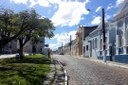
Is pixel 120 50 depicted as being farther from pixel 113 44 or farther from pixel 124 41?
pixel 113 44

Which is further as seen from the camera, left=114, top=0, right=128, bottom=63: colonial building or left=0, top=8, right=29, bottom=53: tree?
left=114, top=0, right=128, bottom=63: colonial building

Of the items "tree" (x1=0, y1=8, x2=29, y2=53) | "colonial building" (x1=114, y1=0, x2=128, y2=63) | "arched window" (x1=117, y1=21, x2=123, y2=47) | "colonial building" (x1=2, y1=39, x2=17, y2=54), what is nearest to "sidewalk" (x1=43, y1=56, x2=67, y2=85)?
"tree" (x1=0, y1=8, x2=29, y2=53)

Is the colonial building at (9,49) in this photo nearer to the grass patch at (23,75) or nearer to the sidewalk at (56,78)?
the grass patch at (23,75)

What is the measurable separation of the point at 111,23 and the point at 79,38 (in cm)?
4472

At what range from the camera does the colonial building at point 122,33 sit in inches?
1357

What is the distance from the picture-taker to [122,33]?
120ft

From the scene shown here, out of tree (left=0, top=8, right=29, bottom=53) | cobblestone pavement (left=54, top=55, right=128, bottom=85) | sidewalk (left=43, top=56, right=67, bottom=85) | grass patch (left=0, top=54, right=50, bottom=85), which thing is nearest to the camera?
grass patch (left=0, top=54, right=50, bottom=85)

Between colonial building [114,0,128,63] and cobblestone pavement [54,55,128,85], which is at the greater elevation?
colonial building [114,0,128,63]

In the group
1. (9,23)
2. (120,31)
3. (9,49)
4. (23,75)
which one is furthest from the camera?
(9,49)

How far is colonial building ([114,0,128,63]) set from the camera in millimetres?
34469

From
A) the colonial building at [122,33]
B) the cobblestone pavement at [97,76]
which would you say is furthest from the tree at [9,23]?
the colonial building at [122,33]

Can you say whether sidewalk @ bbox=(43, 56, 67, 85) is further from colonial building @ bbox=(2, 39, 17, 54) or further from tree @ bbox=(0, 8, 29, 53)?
colonial building @ bbox=(2, 39, 17, 54)

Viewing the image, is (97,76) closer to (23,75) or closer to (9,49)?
(23,75)

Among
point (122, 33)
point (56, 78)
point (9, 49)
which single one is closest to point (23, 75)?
point (56, 78)
